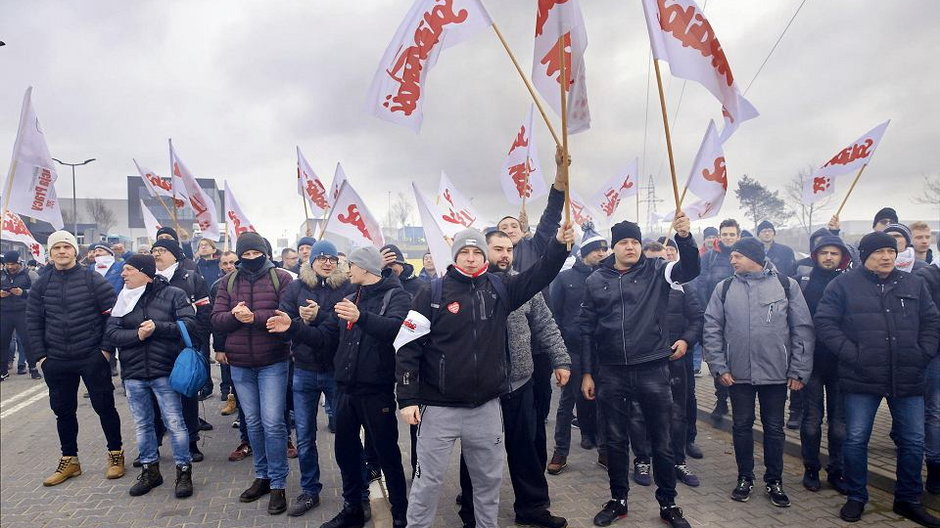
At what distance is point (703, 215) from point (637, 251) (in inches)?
46.3

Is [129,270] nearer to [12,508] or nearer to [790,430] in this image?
[12,508]

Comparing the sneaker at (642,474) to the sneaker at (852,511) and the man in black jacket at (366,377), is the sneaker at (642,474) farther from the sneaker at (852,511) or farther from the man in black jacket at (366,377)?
the man in black jacket at (366,377)

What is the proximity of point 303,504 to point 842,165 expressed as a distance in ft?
27.7

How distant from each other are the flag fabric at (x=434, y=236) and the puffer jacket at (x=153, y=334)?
2515 mm

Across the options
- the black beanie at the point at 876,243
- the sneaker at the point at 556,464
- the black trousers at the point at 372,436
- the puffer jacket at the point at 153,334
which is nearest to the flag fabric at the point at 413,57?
the black trousers at the point at 372,436

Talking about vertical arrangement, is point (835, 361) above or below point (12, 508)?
above

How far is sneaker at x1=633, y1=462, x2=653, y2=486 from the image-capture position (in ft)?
16.7

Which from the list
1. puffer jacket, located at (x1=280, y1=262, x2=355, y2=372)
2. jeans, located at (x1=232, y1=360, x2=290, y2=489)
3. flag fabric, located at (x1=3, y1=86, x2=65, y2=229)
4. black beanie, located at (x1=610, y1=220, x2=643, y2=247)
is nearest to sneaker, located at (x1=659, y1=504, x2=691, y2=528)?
black beanie, located at (x1=610, y1=220, x2=643, y2=247)

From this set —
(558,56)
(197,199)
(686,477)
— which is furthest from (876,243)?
(197,199)

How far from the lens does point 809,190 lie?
8719mm

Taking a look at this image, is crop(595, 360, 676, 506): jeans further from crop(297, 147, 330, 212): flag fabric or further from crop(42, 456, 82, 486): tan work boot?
crop(297, 147, 330, 212): flag fabric

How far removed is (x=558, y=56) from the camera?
430 centimetres

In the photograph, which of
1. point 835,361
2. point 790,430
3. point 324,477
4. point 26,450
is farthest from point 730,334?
point 26,450

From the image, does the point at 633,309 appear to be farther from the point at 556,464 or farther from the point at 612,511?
the point at 556,464
